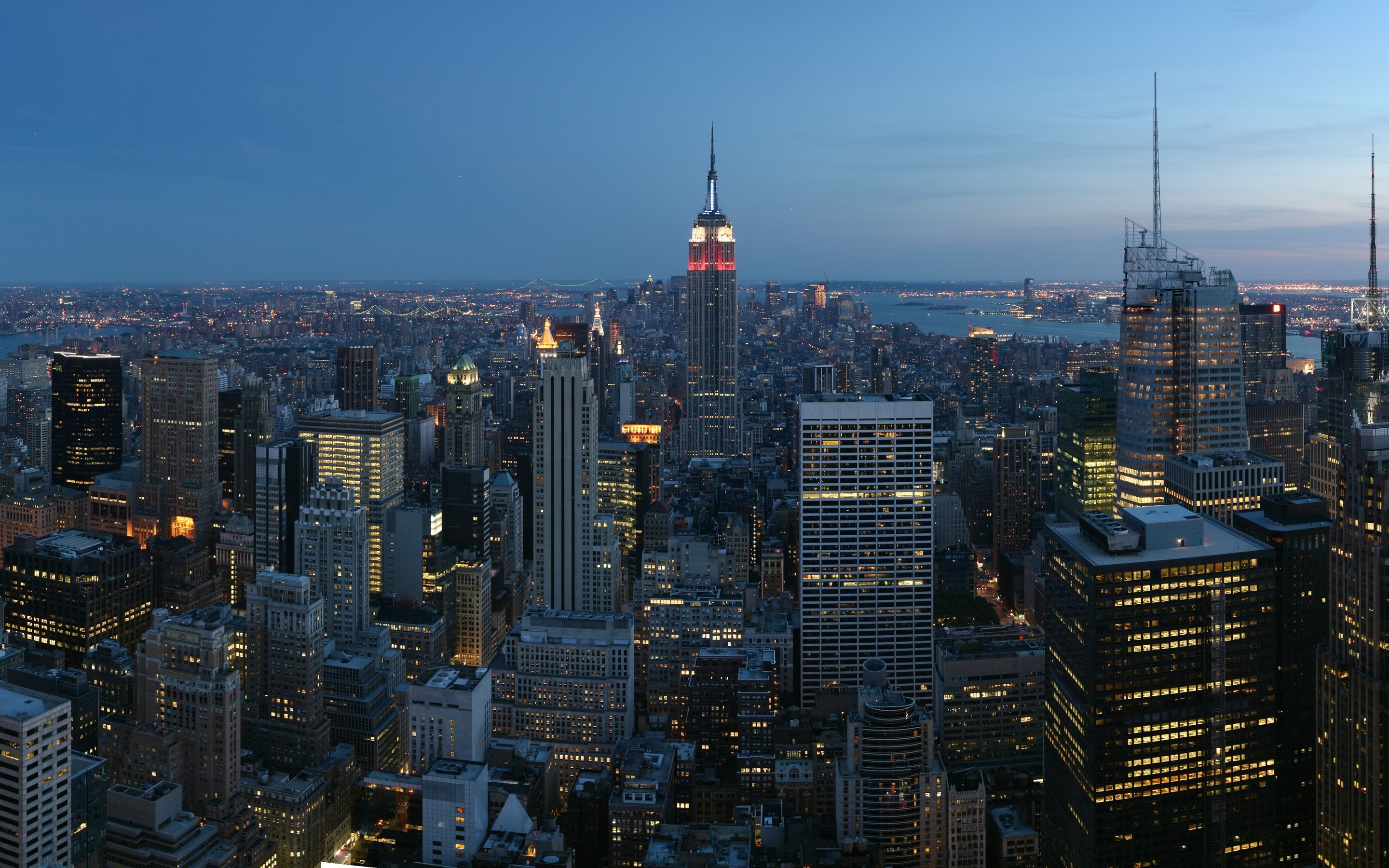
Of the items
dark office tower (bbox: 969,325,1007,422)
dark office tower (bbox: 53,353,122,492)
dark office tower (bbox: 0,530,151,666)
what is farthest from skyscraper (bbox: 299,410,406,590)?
dark office tower (bbox: 969,325,1007,422)

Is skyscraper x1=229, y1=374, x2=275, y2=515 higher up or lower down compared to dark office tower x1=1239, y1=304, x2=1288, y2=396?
lower down

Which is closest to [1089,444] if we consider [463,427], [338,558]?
[338,558]

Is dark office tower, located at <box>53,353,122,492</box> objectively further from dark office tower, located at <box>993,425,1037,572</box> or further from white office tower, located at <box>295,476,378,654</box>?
dark office tower, located at <box>993,425,1037,572</box>

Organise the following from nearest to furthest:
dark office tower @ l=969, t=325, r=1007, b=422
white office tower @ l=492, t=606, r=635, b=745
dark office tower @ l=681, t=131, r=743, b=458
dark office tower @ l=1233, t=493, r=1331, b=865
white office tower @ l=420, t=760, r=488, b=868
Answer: dark office tower @ l=1233, t=493, r=1331, b=865 < white office tower @ l=420, t=760, r=488, b=868 < white office tower @ l=492, t=606, r=635, b=745 < dark office tower @ l=969, t=325, r=1007, b=422 < dark office tower @ l=681, t=131, r=743, b=458

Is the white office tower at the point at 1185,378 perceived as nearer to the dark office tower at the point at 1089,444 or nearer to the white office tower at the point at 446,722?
Answer: the dark office tower at the point at 1089,444

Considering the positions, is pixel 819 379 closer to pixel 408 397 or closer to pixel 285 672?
pixel 408 397
